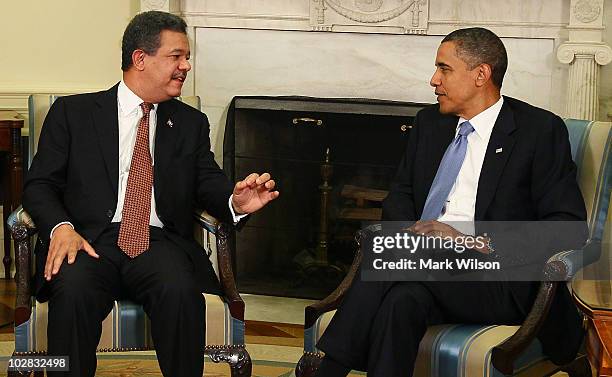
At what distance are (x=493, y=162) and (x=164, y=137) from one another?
3.61ft

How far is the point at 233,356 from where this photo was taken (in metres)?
3.63

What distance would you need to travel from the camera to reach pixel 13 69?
5652 millimetres

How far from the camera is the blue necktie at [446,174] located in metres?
3.78

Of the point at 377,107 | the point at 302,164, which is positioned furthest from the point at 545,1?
the point at 302,164

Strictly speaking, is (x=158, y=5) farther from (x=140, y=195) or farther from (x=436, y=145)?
(x=436, y=145)

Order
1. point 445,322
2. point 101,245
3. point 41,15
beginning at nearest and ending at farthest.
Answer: point 445,322, point 101,245, point 41,15

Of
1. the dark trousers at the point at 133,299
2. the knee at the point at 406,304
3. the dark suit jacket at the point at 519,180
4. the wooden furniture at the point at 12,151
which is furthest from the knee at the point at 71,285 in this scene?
the wooden furniture at the point at 12,151

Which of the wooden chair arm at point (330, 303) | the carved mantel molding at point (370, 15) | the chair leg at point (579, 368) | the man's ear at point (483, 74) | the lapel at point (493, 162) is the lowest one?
the chair leg at point (579, 368)

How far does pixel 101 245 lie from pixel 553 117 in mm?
1509

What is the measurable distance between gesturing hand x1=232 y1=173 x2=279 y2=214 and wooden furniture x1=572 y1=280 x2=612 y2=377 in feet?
3.43

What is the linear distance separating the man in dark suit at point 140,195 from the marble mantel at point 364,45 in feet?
4.65

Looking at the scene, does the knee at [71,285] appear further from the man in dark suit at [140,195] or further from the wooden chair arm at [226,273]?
the wooden chair arm at [226,273]

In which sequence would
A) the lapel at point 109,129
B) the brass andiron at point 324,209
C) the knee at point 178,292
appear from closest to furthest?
the knee at point 178,292 < the lapel at point 109,129 < the brass andiron at point 324,209

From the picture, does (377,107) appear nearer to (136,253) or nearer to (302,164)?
(302,164)
